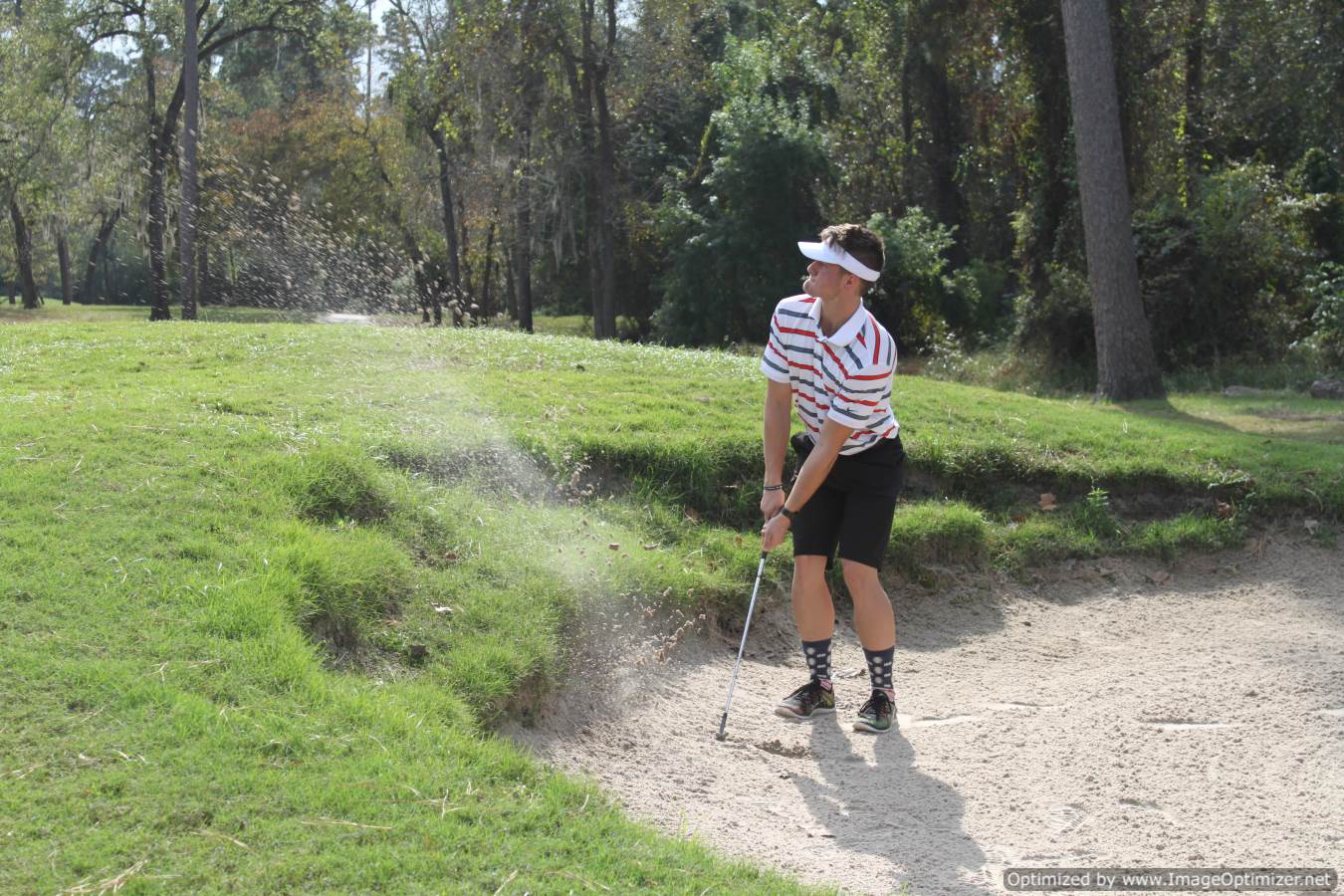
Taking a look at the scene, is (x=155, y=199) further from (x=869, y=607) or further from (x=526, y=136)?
(x=869, y=607)

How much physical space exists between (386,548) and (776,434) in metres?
2.16

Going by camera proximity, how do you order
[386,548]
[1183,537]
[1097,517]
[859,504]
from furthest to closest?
[1097,517]
[1183,537]
[386,548]
[859,504]

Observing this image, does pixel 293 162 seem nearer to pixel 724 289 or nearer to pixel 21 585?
pixel 724 289

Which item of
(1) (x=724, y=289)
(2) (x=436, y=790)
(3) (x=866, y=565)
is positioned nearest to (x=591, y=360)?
(3) (x=866, y=565)

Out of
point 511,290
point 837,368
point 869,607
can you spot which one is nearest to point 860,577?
point 869,607

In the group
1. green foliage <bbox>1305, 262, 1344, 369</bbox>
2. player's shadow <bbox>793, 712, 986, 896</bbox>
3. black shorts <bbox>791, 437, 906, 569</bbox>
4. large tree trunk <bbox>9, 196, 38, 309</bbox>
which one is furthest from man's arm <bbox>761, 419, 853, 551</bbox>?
large tree trunk <bbox>9, 196, 38, 309</bbox>

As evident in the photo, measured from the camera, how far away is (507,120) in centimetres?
2978

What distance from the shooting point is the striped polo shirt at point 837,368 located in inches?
216

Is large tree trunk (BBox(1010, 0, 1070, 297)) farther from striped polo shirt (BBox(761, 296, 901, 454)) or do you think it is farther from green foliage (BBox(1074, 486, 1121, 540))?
striped polo shirt (BBox(761, 296, 901, 454))

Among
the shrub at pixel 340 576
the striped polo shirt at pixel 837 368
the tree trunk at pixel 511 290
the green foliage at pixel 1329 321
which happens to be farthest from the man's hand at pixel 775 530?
the tree trunk at pixel 511 290

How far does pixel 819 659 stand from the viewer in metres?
6.25

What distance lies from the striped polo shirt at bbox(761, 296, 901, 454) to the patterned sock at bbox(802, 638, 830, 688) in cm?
105

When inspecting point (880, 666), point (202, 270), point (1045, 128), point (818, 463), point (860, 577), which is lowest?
point (880, 666)

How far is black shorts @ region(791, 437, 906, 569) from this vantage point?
228 inches
